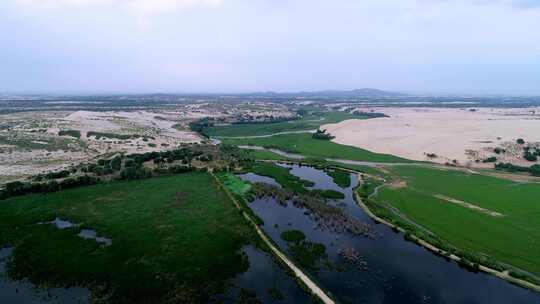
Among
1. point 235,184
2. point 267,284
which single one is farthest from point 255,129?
point 267,284

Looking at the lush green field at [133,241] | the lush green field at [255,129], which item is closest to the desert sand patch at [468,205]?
the lush green field at [133,241]

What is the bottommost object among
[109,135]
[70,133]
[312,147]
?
[312,147]

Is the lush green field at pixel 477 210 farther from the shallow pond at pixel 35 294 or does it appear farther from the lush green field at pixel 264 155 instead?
the shallow pond at pixel 35 294

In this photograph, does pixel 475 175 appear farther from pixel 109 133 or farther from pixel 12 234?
pixel 109 133

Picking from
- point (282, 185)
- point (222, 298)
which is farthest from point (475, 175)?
point (222, 298)

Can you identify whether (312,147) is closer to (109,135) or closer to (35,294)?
(109,135)

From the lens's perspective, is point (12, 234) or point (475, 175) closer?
point (12, 234)
